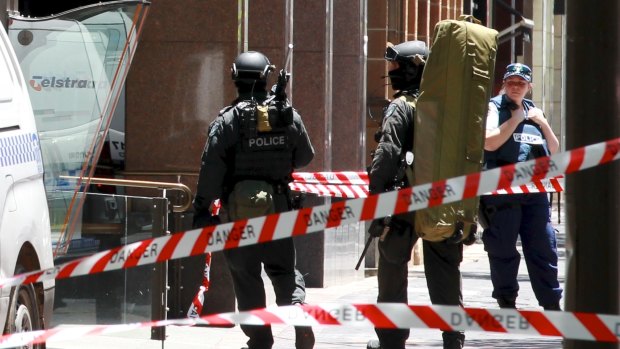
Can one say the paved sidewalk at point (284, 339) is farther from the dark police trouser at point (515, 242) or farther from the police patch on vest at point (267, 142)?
the police patch on vest at point (267, 142)

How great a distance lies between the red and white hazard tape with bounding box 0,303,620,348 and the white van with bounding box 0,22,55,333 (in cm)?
62

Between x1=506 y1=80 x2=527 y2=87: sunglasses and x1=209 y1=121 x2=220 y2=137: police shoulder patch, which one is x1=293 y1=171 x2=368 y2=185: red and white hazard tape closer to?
x1=506 y1=80 x2=527 y2=87: sunglasses

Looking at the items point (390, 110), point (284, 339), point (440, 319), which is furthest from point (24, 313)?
point (284, 339)

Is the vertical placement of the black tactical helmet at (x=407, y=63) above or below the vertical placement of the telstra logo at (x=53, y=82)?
above

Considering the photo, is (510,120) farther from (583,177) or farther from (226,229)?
(583,177)

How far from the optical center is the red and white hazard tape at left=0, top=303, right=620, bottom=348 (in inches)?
204

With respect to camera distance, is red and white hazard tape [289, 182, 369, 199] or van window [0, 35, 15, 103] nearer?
van window [0, 35, 15, 103]

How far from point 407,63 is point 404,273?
4.03 feet

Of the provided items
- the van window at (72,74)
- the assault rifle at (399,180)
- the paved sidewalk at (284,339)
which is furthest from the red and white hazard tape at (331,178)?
the assault rifle at (399,180)

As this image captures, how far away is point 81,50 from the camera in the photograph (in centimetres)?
951

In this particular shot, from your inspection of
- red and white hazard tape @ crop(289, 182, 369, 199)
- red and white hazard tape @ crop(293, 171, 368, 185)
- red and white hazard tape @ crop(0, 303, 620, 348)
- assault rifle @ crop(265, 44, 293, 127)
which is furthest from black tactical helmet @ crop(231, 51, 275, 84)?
red and white hazard tape @ crop(293, 171, 368, 185)

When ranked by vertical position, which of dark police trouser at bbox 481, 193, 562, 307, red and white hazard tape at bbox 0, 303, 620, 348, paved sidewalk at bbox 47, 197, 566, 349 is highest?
red and white hazard tape at bbox 0, 303, 620, 348

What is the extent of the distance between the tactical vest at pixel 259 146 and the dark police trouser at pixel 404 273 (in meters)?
0.77

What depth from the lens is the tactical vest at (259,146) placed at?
815 centimetres
